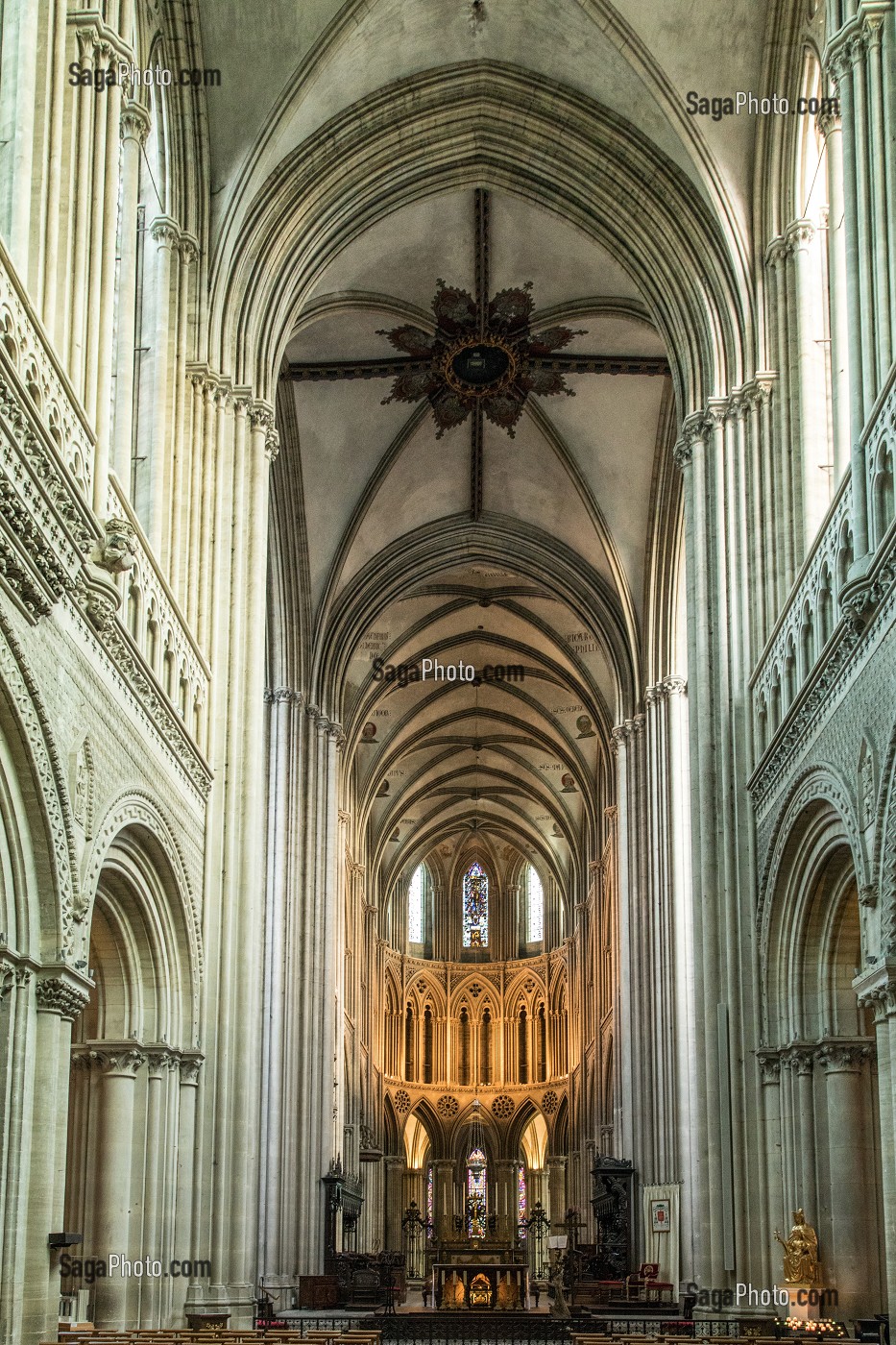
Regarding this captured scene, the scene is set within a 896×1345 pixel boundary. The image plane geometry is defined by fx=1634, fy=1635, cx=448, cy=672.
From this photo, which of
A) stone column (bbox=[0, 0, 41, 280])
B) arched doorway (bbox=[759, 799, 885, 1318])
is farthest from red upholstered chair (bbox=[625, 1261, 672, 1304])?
stone column (bbox=[0, 0, 41, 280])

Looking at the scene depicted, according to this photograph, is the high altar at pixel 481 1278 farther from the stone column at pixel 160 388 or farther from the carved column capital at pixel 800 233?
the carved column capital at pixel 800 233

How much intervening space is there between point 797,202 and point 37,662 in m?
12.1

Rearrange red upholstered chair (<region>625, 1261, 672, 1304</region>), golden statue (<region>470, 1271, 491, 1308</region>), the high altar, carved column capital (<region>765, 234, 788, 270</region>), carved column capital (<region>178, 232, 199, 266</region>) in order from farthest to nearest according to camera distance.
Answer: golden statue (<region>470, 1271, 491, 1308</region>) < the high altar < red upholstered chair (<region>625, 1261, 672, 1304</region>) < carved column capital (<region>765, 234, 788, 270</region>) < carved column capital (<region>178, 232, 199, 266</region>)

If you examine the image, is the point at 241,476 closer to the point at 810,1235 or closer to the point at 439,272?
the point at 439,272

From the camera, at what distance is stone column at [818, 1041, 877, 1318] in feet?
50.2

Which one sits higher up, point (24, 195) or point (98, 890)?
point (24, 195)

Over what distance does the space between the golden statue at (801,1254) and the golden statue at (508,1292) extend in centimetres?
1998

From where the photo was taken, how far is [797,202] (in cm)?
1953

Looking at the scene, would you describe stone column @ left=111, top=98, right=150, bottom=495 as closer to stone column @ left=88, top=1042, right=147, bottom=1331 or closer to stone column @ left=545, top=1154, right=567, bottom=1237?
stone column @ left=88, top=1042, right=147, bottom=1331

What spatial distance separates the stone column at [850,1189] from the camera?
50.2 ft

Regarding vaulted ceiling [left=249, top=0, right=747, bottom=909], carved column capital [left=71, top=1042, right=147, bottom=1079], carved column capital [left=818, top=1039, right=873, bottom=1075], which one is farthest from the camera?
vaulted ceiling [left=249, top=0, right=747, bottom=909]

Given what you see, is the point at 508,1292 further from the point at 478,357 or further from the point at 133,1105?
the point at 133,1105

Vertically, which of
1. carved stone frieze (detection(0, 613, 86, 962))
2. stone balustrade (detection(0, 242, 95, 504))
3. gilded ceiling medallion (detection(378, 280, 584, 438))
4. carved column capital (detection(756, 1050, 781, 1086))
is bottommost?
carved column capital (detection(756, 1050, 781, 1086))

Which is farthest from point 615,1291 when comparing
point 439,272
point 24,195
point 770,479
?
point 24,195
